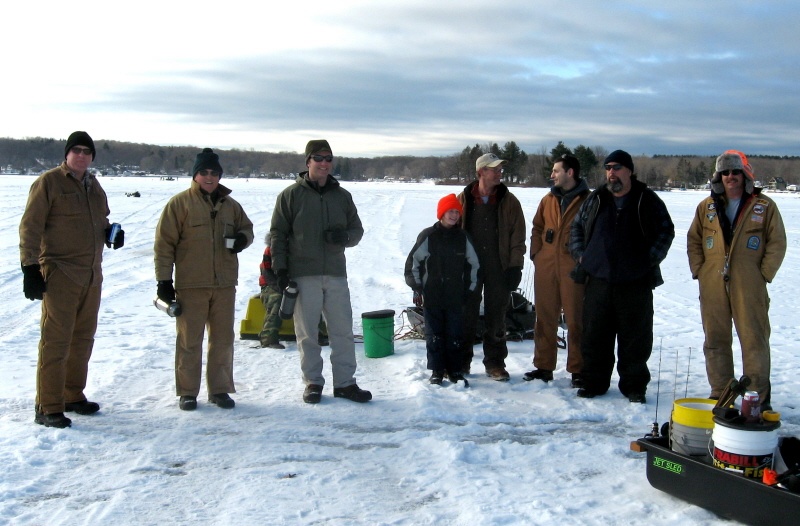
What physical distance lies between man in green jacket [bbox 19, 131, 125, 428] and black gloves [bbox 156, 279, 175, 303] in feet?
1.47

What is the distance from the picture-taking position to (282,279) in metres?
5.76

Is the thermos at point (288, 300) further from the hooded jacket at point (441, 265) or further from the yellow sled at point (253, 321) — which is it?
the yellow sled at point (253, 321)

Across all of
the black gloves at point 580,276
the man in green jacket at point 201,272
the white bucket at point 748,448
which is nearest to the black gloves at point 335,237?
the man in green jacket at point 201,272

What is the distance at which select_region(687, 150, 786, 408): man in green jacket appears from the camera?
5.41 meters

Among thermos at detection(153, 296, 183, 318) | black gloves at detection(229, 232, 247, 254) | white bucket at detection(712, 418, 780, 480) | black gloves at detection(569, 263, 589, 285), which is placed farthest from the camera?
black gloves at detection(569, 263, 589, 285)

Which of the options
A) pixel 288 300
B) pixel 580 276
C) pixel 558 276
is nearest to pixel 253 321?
pixel 288 300

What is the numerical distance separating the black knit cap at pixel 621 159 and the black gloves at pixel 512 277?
1211mm

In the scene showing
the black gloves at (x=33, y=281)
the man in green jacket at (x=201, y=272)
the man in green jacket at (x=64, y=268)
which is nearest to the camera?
the black gloves at (x=33, y=281)

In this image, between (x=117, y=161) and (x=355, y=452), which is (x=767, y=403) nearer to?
(x=355, y=452)

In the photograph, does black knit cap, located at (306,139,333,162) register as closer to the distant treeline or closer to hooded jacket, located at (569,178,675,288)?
hooded jacket, located at (569,178,675,288)

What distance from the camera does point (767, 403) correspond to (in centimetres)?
549

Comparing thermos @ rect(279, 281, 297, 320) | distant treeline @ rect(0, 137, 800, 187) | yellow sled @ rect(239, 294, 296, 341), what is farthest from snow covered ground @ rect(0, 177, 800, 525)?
distant treeline @ rect(0, 137, 800, 187)

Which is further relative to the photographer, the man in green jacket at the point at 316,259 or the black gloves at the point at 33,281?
the man in green jacket at the point at 316,259

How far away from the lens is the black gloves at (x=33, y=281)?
479 cm
